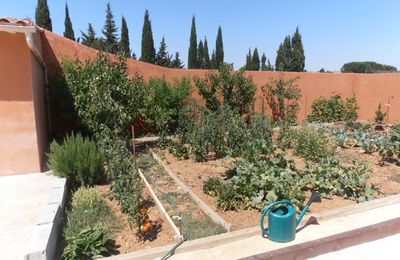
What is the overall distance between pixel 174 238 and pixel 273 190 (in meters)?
1.71

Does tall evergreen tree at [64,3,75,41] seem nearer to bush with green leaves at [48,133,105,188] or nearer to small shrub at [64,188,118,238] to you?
bush with green leaves at [48,133,105,188]

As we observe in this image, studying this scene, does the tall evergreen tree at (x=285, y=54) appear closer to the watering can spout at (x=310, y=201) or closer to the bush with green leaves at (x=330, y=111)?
the bush with green leaves at (x=330, y=111)

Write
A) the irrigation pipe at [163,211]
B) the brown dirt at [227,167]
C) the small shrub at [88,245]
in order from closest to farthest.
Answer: the small shrub at [88,245]
the irrigation pipe at [163,211]
the brown dirt at [227,167]

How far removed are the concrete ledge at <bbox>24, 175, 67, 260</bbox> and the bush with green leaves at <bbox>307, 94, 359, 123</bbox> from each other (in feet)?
35.0

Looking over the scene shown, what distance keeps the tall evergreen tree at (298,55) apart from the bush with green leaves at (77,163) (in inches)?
1102

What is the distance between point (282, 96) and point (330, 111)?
2604 mm

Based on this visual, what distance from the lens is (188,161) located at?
6.90 metres

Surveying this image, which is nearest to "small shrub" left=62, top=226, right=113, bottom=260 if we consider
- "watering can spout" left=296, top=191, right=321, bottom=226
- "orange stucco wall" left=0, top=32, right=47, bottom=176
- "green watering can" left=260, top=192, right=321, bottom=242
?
"green watering can" left=260, top=192, right=321, bottom=242

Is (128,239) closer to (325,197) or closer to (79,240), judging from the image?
(79,240)

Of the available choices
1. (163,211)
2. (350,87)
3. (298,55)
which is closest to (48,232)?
(163,211)

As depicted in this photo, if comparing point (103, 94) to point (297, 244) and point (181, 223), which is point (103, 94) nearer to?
point (181, 223)

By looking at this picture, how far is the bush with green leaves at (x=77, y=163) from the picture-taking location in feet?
16.8

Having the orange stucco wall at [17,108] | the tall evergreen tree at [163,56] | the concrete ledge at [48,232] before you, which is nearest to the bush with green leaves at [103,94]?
the orange stucco wall at [17,108]

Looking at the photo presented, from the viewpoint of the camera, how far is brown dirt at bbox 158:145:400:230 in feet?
13.9
